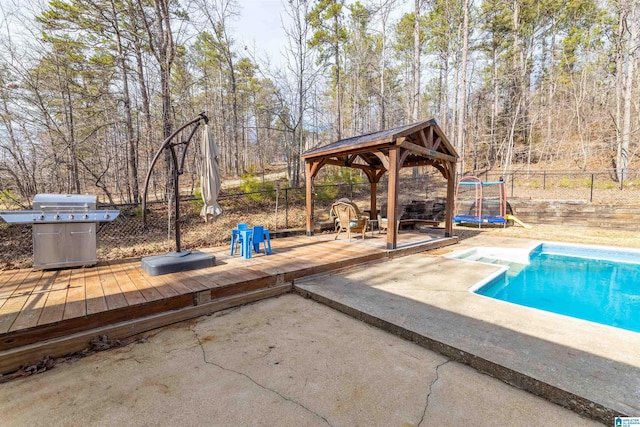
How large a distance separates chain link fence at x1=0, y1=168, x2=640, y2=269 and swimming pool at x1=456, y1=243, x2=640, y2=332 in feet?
14.4

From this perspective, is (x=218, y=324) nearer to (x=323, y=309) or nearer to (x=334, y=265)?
(x=323, y=309)

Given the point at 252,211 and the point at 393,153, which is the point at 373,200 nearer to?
the point at 393,153

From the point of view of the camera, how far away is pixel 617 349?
223 cm

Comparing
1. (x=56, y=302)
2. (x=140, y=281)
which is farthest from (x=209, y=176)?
(x=56, y=302)

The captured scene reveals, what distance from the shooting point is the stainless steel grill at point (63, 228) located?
11.8 ft

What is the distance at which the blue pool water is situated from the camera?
13.5 ft

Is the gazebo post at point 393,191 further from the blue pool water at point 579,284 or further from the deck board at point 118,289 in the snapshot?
the blue pool water at point 579,284

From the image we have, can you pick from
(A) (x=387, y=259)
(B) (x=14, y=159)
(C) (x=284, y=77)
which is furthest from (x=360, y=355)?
(C) (x=284, y=77)

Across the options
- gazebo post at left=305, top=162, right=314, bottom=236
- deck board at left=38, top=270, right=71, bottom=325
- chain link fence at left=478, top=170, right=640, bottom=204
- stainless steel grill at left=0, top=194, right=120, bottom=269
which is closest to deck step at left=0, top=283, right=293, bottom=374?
deck board at left=38, top=270, right=71, bottom=325

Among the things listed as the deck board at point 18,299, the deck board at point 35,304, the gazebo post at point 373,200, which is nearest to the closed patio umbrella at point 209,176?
the deck board at point 35,304

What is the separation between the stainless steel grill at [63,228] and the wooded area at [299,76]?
4.97 metres

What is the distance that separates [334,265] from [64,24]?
10.6 m

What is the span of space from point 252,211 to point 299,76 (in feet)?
23.0

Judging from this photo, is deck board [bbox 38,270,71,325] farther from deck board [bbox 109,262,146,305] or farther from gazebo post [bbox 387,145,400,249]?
gazebo post [bbox 387,145,400,249]
